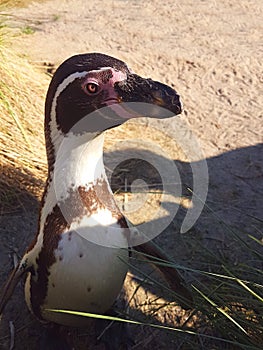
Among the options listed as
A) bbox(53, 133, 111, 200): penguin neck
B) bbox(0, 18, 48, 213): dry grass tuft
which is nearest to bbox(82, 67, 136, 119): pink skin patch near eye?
bbox(53, 133, 111, 200): penguin neck

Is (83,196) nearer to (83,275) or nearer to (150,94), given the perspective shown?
(83,275)

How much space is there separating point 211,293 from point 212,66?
2.88 meters

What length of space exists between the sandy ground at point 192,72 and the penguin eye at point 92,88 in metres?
1.00

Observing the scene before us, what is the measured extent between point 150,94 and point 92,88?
178mm

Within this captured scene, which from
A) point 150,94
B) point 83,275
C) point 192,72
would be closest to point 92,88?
point 150,94

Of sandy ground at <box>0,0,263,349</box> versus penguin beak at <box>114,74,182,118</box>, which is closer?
penguin beak at <box>114,74,182,118</box>

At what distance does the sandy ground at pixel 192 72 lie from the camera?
3.08 meters

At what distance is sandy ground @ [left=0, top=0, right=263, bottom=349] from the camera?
3.08 metres

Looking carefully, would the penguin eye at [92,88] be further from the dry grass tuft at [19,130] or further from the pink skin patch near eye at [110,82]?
the dry grass tuft at [19,130]

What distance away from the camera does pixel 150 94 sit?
1.92 metres

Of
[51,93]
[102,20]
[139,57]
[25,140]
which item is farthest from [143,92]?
[102,20]

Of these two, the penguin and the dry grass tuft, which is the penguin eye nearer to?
the penguin

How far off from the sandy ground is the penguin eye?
3.29 feet

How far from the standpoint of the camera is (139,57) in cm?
460
